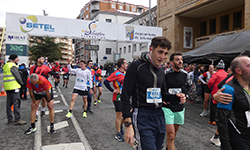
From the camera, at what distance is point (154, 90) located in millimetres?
2338

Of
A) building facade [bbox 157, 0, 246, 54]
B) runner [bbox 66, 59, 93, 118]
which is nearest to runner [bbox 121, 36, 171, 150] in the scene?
runner [bbox 66, 59, 93, 118]

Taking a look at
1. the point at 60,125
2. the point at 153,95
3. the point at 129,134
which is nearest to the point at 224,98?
the point at 153,95

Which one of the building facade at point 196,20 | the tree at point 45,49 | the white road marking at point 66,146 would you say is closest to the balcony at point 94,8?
the tree at point 45,49

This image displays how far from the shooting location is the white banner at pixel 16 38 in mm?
11326

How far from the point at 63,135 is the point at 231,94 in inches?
160

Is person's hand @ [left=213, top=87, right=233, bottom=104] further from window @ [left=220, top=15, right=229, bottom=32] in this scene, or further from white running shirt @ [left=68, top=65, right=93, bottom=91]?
window @ [left=220, top=15, right=229, bottom=32]

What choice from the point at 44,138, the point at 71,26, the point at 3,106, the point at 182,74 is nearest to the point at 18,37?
the point at 71,26

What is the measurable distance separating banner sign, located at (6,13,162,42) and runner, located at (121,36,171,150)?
11.6 m

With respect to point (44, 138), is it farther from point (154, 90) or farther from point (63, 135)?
point (154, 90)

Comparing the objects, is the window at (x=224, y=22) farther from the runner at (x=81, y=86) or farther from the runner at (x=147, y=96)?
the runner at (x=147, y=96)

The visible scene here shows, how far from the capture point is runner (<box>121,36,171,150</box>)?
7.27 feet

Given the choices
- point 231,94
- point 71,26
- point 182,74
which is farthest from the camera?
point 71,26

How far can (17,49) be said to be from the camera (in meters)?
11.5

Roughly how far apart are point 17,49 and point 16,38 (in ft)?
2.25
